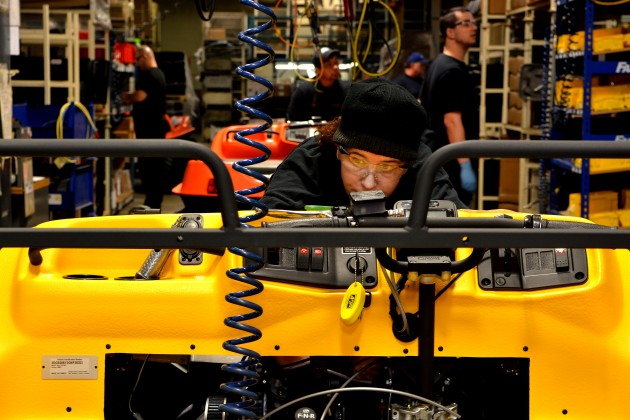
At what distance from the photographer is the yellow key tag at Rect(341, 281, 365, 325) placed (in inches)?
81.0

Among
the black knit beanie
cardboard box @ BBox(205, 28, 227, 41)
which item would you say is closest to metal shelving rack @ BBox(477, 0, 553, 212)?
the black knit beanie

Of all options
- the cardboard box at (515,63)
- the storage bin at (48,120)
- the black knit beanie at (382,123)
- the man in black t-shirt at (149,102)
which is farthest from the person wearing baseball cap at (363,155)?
the man in black t-shirt at (149,102)

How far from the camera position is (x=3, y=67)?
6320 mm

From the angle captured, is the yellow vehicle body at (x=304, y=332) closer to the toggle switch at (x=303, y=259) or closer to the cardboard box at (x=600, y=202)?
the toggle switch at (x=303, y=259)

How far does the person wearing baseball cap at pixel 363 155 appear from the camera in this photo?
2.64m

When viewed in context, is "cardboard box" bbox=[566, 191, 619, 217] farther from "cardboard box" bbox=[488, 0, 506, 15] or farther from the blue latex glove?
"cardboard box" bbox=[488, 0, 506, 15]

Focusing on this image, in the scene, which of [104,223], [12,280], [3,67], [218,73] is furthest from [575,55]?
[218,73]

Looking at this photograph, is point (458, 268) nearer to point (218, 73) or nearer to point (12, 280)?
point (12, 280)

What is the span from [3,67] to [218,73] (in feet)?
40.3

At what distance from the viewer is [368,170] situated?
2.86 meters

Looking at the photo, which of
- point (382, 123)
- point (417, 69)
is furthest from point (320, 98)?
point (382, 123)

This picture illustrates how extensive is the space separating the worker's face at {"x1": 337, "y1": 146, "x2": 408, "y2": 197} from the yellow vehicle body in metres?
0.58

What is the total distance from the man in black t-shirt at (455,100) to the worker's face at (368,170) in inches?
145

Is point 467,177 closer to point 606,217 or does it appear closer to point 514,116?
point 606,217
